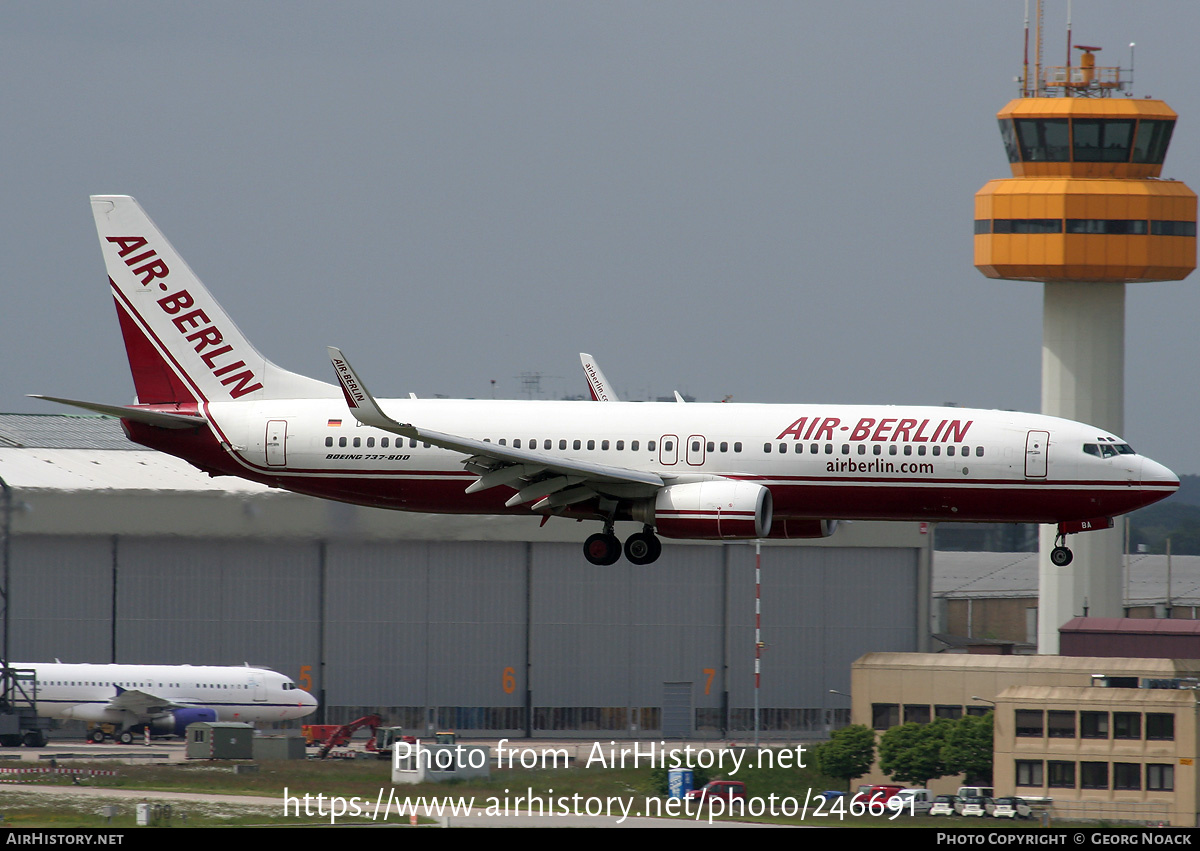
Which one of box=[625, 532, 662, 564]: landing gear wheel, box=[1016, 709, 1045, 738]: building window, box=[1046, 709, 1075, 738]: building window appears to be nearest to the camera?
box=[625, 532, 662, 564]: landing gear wheel

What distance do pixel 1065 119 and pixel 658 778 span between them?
5086cm

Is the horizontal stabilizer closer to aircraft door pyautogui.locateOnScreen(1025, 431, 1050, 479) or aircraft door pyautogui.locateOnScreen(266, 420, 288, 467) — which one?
aircraft door pyautogui.locateOnScreen(266, 420, 288, 467)

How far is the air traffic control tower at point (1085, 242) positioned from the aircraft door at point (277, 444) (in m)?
61.4

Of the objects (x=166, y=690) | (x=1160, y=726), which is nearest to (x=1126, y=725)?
(x=1160, y=726)

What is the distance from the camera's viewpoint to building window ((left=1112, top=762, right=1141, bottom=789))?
7962 centimetres

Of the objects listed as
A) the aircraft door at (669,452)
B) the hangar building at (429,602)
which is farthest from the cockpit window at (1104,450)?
the hangar building at (429,602)

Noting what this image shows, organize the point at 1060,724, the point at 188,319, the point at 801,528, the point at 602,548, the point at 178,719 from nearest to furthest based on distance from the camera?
1. the point at 602,548
2. the point at 801,528
3. the point at 188,319
4. the point at 1060,724
5. the point at 178,719

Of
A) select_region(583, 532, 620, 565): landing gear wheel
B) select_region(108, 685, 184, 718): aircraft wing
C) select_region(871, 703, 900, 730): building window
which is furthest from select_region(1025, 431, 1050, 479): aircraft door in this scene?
select_region(108, 685, 184, 718): aircraft wing

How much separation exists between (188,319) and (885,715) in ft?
161

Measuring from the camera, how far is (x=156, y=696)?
9075cm

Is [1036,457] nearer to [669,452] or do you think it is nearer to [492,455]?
[669,452]

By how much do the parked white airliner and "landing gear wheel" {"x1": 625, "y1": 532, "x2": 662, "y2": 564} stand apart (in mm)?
43388

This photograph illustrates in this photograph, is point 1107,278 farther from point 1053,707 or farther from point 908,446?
point 908,446
